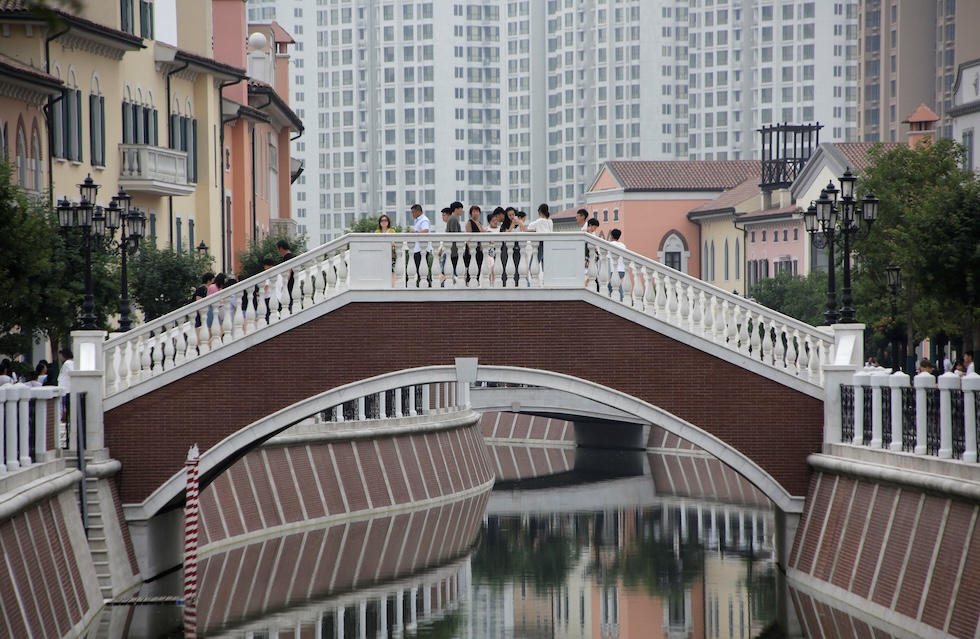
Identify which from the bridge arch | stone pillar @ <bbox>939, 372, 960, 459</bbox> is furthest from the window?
stone pillar @ <bbox>939, 372, 960, 459</bbox>

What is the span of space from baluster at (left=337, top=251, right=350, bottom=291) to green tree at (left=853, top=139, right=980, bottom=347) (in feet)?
37.0

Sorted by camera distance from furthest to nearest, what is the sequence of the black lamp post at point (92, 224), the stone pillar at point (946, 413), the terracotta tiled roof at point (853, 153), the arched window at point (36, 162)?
the terracotta tiled roof at point (853, 153) → the arched window at point (36, 162) → the black lamp post at point (92, 224) → the stone pillar at point (946, 413)

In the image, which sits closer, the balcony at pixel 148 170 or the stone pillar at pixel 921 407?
the stone pillar at pixel 921 407

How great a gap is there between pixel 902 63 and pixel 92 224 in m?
122

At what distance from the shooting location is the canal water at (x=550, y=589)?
26484mm

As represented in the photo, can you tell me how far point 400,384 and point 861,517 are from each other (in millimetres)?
7724

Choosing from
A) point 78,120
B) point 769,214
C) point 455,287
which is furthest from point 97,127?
point 769,214

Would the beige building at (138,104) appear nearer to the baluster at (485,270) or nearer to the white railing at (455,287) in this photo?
the white railing at (455,287)

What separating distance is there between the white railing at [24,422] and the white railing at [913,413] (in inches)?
471

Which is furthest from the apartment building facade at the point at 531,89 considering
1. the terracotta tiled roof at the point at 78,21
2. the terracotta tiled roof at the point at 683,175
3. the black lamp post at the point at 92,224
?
the black lamp post at the point at 92,224

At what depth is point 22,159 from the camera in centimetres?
3881

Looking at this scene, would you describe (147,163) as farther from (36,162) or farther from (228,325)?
(228,325)

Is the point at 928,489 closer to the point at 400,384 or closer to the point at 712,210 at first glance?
the point at 400,384

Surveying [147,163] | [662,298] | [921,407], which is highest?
[147,163]
